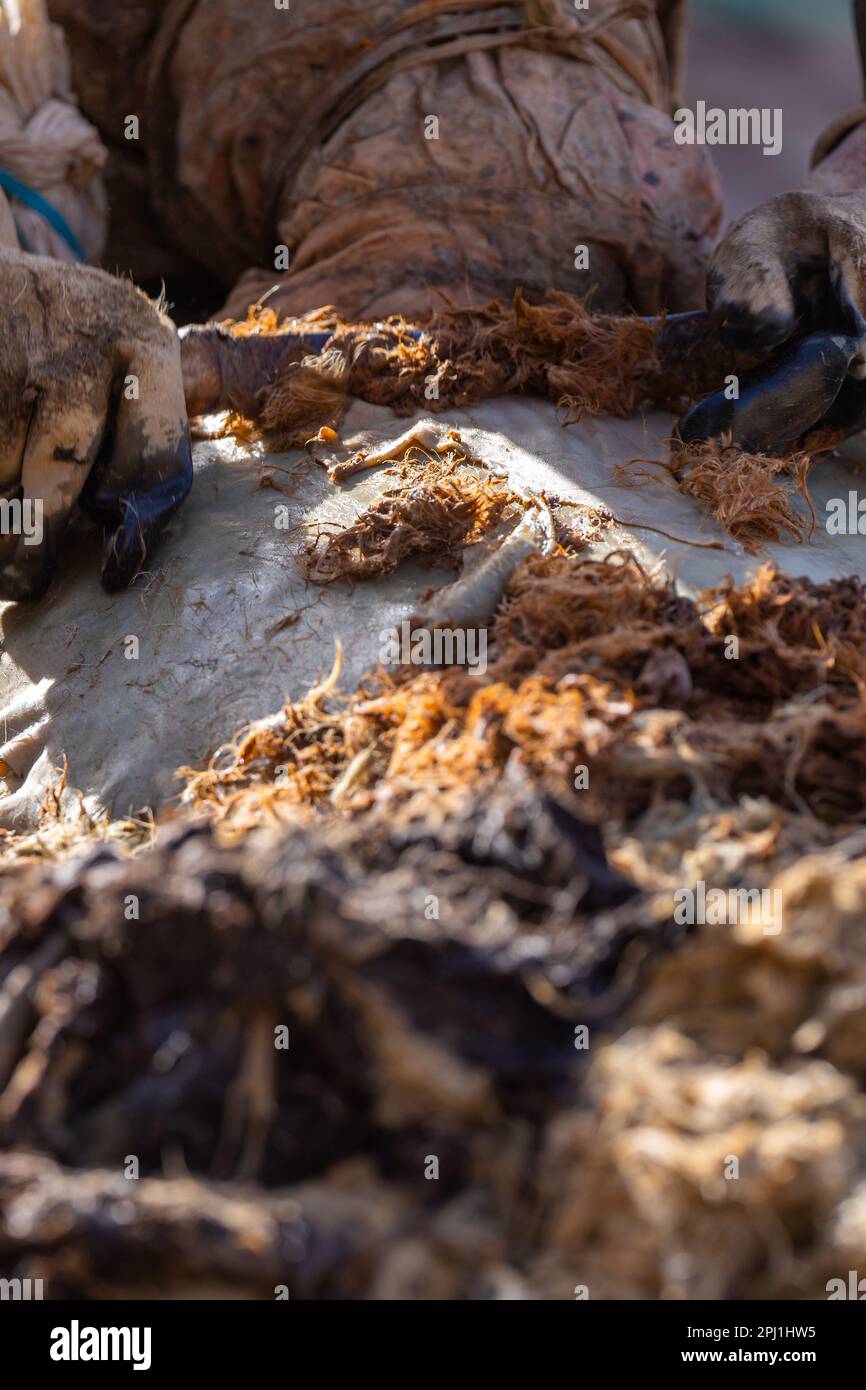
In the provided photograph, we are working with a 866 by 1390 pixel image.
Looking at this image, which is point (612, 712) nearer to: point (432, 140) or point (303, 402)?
point (303, 402)

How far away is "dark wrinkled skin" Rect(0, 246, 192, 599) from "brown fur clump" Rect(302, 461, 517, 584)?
44 centimetres

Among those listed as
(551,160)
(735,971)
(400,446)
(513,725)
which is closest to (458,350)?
(400,446)

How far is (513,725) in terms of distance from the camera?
167 centimetres

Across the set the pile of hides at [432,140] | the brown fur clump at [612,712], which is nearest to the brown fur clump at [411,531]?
the brown fur clump at [612,712]

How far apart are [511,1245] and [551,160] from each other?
3552 millimetres

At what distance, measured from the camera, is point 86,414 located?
269 cm

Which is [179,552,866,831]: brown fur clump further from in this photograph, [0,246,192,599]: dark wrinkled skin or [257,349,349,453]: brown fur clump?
[257,349,349,453]: brown fur clump

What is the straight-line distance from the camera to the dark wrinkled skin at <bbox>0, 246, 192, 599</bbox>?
2639mm

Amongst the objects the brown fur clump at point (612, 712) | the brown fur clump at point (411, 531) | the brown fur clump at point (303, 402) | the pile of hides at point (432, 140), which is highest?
the pile of hides at point (432, 140)

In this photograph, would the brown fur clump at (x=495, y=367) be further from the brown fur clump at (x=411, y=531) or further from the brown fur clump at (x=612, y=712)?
the brown fur clump at (x=612, y=712)

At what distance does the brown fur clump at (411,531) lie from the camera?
2551 millimetres

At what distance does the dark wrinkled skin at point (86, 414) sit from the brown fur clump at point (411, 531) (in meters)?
0.44

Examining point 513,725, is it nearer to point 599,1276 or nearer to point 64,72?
point 599,1276

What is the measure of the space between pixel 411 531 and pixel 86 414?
0.75 m
